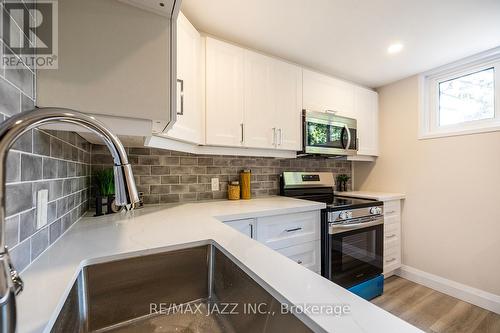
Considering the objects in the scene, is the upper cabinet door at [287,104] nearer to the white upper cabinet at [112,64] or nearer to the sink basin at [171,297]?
the white upper cabinet at [112,64]

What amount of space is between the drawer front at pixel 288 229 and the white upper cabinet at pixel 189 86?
0.77m

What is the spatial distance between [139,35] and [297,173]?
1.92m

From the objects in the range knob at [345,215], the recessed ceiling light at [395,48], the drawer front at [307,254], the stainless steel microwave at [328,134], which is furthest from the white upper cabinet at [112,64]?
the recessed ceiling light at [395,48]

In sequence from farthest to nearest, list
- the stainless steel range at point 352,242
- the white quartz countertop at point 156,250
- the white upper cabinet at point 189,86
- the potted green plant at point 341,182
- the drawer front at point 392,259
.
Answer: the potted green plant at point 341,182
the drawer front at point 392,259
the stainless steel range at point 352,242
the white upper cabinet at point 189,86
the white quartz countertop at point 156,250

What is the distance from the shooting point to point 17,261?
57 centimetres

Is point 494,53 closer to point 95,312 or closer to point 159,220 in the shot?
point 159,220

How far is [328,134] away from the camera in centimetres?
219

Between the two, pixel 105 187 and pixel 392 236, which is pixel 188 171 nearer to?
pixel 105 187

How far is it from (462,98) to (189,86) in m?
2.62

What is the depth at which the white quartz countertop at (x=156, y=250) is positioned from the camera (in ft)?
1.33

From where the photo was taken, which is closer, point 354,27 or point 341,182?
point 354,27

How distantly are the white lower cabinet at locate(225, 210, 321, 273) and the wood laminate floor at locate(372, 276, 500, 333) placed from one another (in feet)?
2.86

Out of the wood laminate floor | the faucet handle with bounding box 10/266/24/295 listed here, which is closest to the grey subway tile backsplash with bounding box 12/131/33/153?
the faucet handle with bounding box 10/266/24/295

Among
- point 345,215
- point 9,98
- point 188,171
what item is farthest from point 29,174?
point 345,215
